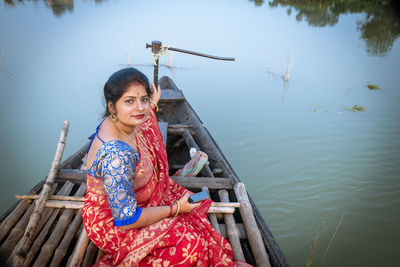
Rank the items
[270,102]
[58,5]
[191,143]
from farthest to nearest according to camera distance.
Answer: [58,5]
[270,102]
[191,143]

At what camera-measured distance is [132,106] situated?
1386 mm

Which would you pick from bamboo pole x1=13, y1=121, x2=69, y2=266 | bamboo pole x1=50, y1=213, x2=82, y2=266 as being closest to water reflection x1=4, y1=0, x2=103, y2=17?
bamboo pole x1=13, y1=121, x2=69, y2=266

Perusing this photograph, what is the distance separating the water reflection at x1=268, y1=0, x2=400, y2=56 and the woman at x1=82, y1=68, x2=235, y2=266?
31.4ft

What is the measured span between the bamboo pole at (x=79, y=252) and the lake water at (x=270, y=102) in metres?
1.90

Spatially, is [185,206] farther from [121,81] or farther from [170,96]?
[170,96]

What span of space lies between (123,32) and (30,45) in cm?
369

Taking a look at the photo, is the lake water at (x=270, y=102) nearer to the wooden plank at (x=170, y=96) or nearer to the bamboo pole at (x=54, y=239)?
the wooden plank at (x=170, y=96)

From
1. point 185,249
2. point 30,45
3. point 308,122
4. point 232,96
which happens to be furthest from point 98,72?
point 185,249

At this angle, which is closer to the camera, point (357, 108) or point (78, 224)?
point (78, 224)

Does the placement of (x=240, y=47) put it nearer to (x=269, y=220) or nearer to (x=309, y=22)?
(x=309, y=22)

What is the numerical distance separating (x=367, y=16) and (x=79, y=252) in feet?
50.8

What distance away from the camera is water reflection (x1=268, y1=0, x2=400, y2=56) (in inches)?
378

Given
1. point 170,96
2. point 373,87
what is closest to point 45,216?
point 170,96

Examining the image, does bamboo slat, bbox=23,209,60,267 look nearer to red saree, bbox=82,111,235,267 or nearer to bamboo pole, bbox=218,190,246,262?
red saree, bbox=82,111,235,267
